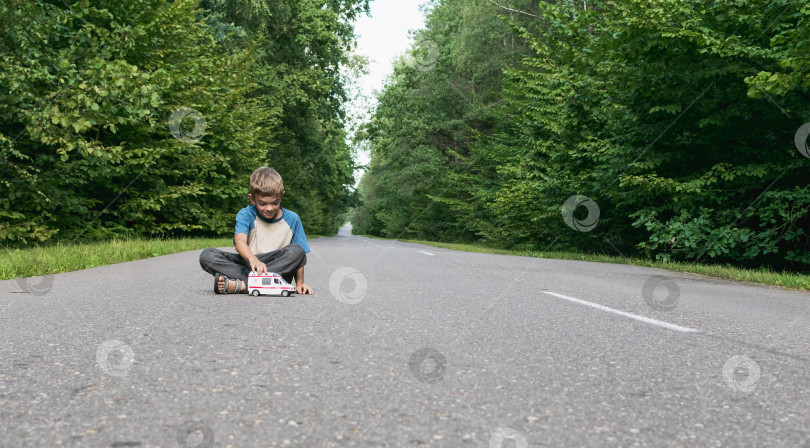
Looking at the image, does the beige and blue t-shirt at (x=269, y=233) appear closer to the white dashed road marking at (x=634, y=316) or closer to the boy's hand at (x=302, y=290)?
the boy's hand at (x=302, y=290)

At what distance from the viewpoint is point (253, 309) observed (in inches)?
195

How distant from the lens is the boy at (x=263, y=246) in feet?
18.5

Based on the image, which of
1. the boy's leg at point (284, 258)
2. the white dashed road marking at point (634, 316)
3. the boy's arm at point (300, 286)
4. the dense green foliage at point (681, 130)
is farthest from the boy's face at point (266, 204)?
the dense green foliage at point (681, 130)

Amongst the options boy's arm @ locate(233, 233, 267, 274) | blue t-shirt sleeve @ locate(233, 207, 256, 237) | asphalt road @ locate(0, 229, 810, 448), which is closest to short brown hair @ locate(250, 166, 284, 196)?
blue t-shirt sleeve @ locate(233, 207, 256, 237)

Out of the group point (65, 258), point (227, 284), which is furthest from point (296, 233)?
point (65, 258)

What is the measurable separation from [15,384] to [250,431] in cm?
127

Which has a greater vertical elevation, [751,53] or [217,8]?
[217,8]

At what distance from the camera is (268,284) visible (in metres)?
5.72

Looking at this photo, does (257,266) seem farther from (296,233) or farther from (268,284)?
(296,233)

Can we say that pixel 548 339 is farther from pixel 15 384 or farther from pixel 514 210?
pixel 514 210

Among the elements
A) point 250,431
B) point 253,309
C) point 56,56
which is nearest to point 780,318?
point 253,309

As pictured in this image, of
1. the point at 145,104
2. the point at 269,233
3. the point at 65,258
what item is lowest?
the point at 65,258

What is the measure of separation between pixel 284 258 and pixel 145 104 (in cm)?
627

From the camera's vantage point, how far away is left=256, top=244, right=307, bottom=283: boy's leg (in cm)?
579
